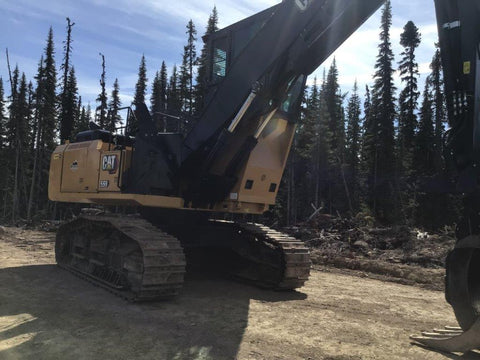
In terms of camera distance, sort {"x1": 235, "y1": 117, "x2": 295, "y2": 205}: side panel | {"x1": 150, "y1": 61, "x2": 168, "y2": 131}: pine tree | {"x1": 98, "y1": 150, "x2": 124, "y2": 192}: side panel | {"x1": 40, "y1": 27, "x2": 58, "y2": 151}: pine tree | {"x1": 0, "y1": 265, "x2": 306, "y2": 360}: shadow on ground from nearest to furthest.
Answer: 1. {"x1": 0, "y1": 265, "x2": 306, "y2": 360}: shadow on ground
2. {"x1": 235, "y1": 117, "x2": 295, "y2": 205}: side panel
3. {"x1": 98, "y1": 150, "x2": 124, "y2": 192}: side panel
4. {"x1": 40, "y1": 27, "x2": 58, "y2": 151}: pine tree
5. {"x1": 150, "y1": 61, "x2": 168, "y2": 131}: pine tree

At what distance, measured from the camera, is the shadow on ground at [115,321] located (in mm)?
4566

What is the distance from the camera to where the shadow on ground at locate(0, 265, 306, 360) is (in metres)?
4.57

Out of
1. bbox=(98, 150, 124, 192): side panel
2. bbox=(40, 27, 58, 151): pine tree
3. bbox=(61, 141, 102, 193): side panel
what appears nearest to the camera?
bbox=(98, 150, 124, 192): side panel

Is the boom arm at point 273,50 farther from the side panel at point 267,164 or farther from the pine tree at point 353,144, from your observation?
the pine tree at point 353,144

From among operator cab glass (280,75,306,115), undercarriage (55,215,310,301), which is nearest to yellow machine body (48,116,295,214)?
operator cab glass (280,75,306,115)

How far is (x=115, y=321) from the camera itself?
5664 millimetres

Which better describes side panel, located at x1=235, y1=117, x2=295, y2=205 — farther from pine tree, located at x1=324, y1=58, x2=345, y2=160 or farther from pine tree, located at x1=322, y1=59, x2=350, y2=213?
pine tree, located at x1=324, y1=58, x2=345, y2=160

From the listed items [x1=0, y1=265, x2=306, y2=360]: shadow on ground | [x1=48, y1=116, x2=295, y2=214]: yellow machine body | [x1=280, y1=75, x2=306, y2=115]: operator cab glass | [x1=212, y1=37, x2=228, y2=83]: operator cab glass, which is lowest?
[x1=0, y1=265, x2=306, y2=360]: shadow on ground

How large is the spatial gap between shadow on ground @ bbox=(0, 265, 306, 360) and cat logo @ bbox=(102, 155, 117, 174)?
7.31 feet

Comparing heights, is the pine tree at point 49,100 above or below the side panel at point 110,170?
above

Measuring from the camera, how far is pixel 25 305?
6.39 metres

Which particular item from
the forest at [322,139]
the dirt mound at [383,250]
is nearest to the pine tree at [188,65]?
the forest at [322,139]

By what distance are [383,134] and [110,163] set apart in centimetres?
3459

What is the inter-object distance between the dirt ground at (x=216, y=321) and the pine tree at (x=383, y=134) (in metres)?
28.7
